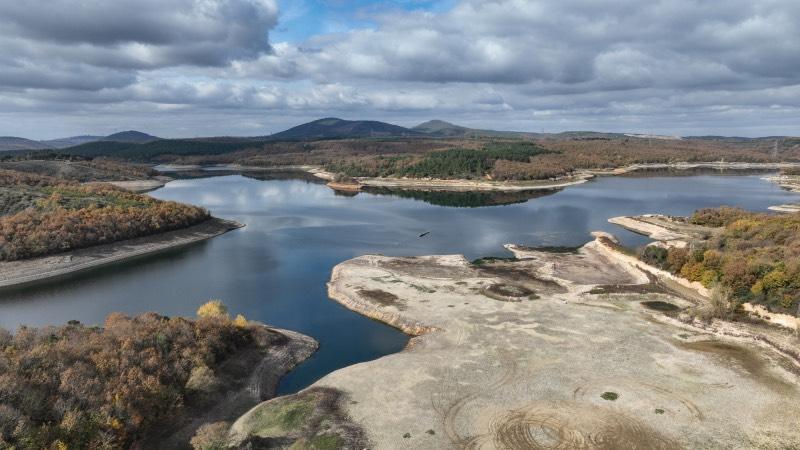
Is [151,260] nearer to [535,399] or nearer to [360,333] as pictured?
[360,333]

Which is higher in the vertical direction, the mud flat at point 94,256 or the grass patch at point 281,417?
the mud flat at point 94,256

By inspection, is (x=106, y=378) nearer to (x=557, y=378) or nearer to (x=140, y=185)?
(x=557, y=378)

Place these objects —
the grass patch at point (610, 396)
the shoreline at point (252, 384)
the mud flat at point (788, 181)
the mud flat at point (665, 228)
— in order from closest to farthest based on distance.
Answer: the shoreline at point (252, 384)
the grass patch at point (610, 396)
the mud flat at point (665, 228)
the mud flat at point (788, 181)

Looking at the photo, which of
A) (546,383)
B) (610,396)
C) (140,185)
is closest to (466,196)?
(140,185)

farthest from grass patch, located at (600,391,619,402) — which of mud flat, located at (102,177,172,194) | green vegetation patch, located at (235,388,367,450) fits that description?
mud flat, located at (102,177,172,194)

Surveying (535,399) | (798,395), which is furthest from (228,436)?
(798,395)

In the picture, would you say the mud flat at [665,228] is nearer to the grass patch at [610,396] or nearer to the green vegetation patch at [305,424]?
the grass patch at [610,396]

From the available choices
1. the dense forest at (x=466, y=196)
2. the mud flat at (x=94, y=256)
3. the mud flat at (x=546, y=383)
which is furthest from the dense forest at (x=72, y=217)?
the dense forest at (x=466, y=196)
